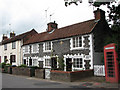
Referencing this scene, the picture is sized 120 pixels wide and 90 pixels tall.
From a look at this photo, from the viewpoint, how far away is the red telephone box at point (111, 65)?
10859mm

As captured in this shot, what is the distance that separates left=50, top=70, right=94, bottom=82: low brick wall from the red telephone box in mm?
2766

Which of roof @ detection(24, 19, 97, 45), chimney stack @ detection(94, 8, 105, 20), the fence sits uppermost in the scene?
chimney stack @ detection(94, 8, 105, 20)

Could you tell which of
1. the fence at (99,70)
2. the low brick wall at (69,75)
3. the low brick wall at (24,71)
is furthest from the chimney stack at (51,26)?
the fence at (99,70)

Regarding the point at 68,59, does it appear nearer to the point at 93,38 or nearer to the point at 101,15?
the point at 93,38

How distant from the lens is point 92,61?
1488 centimetres

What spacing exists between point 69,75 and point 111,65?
377 cm

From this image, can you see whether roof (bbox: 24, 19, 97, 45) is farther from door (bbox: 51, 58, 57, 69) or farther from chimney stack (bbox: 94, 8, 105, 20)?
door (bbox: 51, 58, 57, 69)

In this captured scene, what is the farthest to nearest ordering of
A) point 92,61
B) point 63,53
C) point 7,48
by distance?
point 7,48
point 63,53
point 92,61

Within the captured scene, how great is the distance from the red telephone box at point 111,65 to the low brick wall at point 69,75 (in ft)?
9.08

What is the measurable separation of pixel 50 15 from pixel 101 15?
10.7 m

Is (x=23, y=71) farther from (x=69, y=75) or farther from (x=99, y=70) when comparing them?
(x=99, y=70)

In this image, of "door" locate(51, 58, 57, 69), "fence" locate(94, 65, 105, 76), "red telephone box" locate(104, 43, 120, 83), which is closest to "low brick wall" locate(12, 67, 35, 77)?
"door" locate(51, 58, 57, 69)

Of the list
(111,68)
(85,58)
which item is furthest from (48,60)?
(111,68)

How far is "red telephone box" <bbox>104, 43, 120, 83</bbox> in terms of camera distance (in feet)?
35.6
